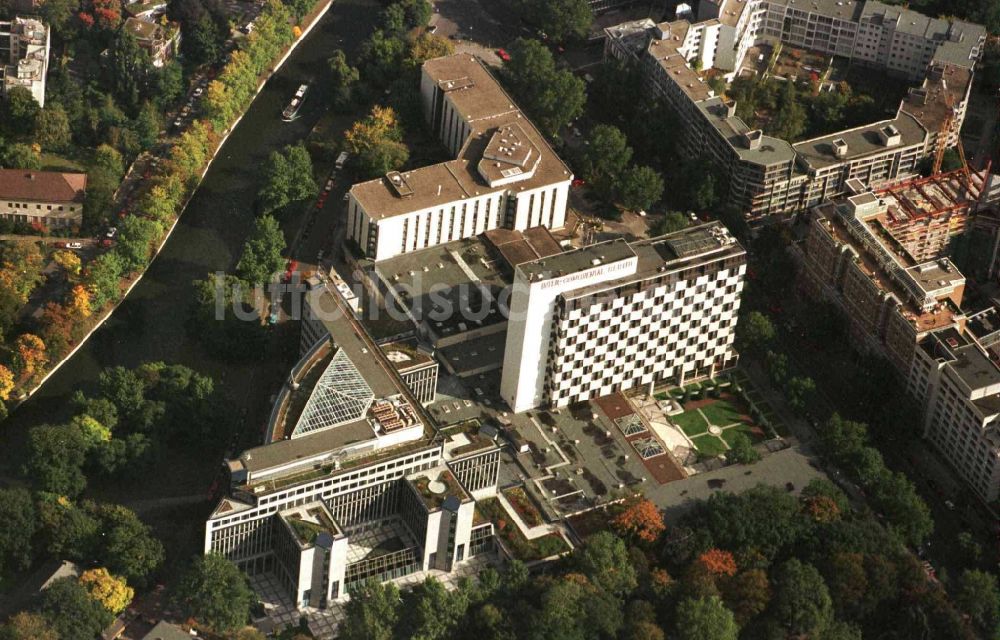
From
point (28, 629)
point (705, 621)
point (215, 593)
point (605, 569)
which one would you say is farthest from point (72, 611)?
point (705, 621)

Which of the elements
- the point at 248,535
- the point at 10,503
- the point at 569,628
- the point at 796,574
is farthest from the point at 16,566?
the point at 796,574

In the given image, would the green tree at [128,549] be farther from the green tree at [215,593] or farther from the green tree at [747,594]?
the green tree at [747,594]

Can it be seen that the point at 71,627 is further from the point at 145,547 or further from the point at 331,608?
the point at 331,608

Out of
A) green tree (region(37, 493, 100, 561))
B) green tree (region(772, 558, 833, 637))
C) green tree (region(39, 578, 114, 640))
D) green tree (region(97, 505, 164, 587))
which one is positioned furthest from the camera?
green tree (region(37, 493, 100, 561))

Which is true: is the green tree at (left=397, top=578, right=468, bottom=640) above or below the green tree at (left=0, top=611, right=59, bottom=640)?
below

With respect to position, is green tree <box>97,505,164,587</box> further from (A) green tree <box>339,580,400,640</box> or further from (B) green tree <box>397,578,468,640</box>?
(B) green tree <box>397,578,468,640</box>

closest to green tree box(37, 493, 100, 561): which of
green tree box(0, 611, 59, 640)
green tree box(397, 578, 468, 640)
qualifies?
green tree box(0, 611, 59, 640)
